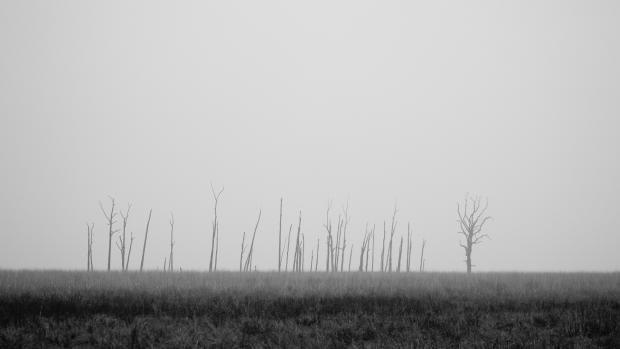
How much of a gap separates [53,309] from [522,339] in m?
10.8

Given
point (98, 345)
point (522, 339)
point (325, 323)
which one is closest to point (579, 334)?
point (522, 339)

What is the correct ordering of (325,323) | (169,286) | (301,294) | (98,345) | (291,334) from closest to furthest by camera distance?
(98,345) → (291,334) → (325,323) → (301,294) → (169,286)

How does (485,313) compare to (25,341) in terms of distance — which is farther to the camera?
(485,313)

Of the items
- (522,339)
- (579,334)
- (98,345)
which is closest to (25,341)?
(98,345)

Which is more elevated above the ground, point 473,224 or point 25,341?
point 473,224

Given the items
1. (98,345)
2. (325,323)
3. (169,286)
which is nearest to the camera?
(98,345)

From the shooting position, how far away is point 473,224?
37.9 metres

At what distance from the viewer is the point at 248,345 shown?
8.21 m

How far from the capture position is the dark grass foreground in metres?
8.34

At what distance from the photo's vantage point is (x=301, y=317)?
10102mm

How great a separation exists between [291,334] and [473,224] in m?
32.8

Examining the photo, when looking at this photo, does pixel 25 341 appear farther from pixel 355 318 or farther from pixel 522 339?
pixel 522 339

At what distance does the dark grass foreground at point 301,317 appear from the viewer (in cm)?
834

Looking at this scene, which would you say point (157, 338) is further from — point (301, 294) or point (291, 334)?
point (301, 294)
